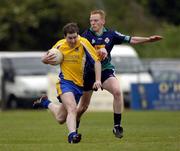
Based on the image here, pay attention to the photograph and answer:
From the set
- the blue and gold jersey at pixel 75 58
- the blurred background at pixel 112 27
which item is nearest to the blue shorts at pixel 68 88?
the blue and gold jersey at pixel 75 58

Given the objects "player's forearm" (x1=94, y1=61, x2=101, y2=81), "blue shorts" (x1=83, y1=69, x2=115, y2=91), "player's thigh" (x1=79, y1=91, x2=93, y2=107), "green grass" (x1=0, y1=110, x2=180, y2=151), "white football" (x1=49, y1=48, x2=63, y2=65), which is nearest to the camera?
"green grass" (x1=0, y1=110, x2=180, y2=151)

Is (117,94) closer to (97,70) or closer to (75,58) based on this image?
(97,70)

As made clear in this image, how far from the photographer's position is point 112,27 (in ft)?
169

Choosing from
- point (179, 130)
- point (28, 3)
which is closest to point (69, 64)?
point (179, 130)

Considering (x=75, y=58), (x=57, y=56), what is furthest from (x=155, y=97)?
(x=57, y=56)

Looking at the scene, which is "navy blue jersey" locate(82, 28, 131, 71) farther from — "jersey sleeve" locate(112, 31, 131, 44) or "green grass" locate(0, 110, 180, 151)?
"green grass" locate(0, 110, 180, 151)

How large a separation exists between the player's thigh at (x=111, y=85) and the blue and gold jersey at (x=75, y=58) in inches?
43.1

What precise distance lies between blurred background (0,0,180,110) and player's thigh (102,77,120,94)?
1556 centimetres

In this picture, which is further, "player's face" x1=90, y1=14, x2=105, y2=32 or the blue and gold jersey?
"player's face" x1=90, y1=14, x2=105, y2=32

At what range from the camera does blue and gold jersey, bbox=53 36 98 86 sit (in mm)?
13820

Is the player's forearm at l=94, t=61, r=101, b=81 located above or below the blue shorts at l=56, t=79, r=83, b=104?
above

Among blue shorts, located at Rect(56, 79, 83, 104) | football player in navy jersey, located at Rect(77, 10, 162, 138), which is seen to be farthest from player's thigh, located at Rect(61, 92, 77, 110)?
football player in navy jersey, located at Rect(77, 10, 162, 138)

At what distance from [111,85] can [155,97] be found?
15875mm

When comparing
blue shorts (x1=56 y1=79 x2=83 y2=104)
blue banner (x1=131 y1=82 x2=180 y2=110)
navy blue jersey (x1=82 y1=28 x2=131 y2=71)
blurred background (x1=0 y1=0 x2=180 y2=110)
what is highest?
blurred background (x1=0 y1=0 x2=180 y2=110)
